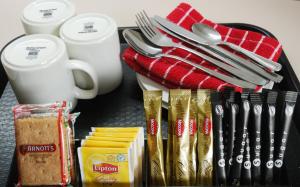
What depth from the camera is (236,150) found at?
0.59m

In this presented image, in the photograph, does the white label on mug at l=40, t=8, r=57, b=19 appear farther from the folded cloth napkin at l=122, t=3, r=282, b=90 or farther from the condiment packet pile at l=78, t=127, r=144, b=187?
the condiment packet pile at l=78, t=127, r=144, b=187

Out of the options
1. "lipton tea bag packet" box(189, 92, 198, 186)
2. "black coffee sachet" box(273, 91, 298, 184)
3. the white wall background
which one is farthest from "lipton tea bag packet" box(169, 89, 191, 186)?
the white wall background

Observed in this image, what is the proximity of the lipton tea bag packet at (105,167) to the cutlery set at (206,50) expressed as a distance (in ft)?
0.80

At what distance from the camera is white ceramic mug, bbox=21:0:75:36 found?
0.74 meters

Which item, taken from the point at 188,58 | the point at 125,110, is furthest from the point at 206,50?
the point at 125,110

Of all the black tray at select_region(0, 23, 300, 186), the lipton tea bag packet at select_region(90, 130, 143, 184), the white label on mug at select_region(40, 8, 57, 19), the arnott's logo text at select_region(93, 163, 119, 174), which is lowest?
the black tray at select_region(0, 23, 300, 186)

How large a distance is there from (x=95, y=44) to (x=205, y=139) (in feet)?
0.77

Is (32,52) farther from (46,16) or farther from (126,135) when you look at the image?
(126,135)

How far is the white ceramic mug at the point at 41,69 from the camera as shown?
648 mm

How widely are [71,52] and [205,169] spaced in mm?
289

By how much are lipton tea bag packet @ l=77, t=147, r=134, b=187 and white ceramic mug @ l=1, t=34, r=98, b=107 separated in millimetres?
151

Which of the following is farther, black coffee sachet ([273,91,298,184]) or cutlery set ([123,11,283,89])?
cutlery set ([123,11,283,89])

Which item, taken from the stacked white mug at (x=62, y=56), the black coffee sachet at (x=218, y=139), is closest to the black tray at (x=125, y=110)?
the stacked white mug at (x=62, y=56)

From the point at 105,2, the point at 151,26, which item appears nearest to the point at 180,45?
the point at 151,26
